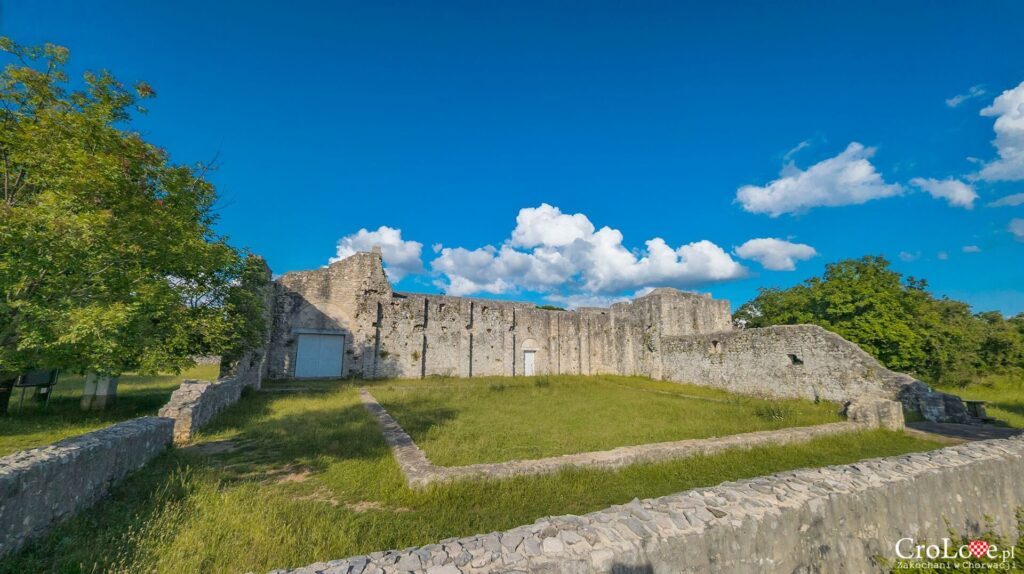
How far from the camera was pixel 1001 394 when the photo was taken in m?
15.5

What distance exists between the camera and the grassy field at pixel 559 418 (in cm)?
726

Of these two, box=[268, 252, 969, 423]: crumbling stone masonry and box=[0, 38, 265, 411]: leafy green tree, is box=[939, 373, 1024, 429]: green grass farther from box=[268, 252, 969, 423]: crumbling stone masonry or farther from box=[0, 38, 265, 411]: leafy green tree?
box=[0, 38, 265, 411]: leafy green tree

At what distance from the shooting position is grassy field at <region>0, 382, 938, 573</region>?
3363mm

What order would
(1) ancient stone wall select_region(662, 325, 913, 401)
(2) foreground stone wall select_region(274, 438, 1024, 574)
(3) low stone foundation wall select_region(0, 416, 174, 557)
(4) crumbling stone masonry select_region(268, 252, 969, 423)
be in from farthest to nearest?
1. (4) crumbling stone masonry select_region(268, 252, 969, 423)
2. (1) ancient stone wall select_region(662, 325, 913, 401)
3. (3) low stone foundation wall select_region(0, 416, 174, 557)
4. (2) foreground stone wall select_region(274, 438, 1024, 574)

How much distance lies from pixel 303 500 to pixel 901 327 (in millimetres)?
23310

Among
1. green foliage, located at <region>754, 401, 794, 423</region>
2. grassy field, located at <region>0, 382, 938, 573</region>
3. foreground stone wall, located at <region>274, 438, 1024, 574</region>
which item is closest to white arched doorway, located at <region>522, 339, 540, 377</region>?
green foliage, located at <region>754, 401, 794, 423</region>

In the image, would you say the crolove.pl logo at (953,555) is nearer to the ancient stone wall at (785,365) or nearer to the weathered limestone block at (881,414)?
the weathered limestone block at (881,414)

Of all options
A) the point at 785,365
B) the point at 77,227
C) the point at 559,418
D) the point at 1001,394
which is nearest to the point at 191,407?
the point at 77,227

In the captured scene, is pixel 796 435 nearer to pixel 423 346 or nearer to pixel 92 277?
pixel 92 277

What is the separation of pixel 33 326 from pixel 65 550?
272cm

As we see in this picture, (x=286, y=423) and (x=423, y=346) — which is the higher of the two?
(x=423, y=346)

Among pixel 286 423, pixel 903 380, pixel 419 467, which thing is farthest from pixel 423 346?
pixel 903 380

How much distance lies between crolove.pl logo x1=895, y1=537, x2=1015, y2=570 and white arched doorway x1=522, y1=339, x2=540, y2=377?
2206cm

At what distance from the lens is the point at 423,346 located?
22.3 m
